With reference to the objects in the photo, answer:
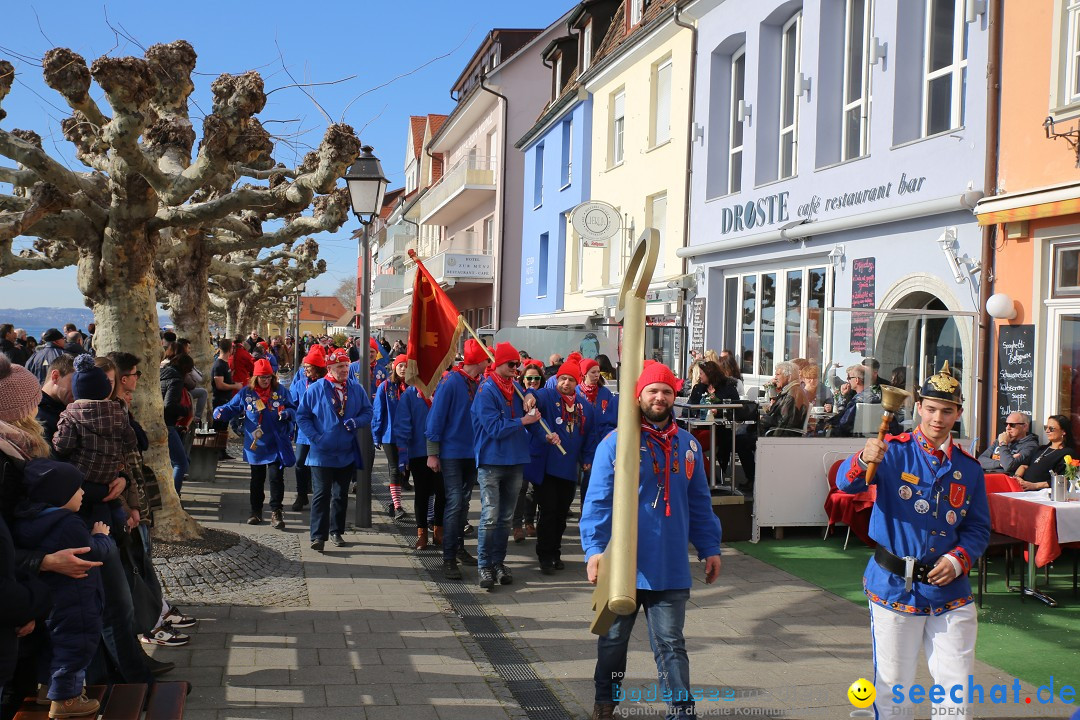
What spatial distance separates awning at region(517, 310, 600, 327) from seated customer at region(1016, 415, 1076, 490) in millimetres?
14053

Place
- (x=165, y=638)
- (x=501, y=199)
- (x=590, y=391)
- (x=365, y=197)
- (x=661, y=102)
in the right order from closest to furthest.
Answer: (x=165, y=638) → (x=590, y=391) → (x=365, y=197) → (x=661, y=102) → (x=501, y=199)

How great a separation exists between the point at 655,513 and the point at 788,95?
487 inches

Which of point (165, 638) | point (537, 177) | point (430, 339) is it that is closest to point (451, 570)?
point (430, 339)

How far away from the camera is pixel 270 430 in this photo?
10.6m

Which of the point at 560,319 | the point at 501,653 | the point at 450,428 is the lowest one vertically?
the point at 501,653

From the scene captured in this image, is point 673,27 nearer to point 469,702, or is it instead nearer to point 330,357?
point 330,357

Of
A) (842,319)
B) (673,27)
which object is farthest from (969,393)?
(673,27)

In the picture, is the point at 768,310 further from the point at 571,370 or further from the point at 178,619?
the point at 178,619

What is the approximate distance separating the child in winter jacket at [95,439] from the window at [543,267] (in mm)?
23482

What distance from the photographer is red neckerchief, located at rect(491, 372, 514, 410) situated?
27.5 feet

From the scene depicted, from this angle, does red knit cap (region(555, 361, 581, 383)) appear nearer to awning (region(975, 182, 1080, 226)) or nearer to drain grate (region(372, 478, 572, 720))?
drain grate (region(372, 478, 572, 720))

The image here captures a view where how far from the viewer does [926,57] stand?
1230 centimetres

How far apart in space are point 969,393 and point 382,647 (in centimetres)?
736

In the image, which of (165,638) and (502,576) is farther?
(502,576)
